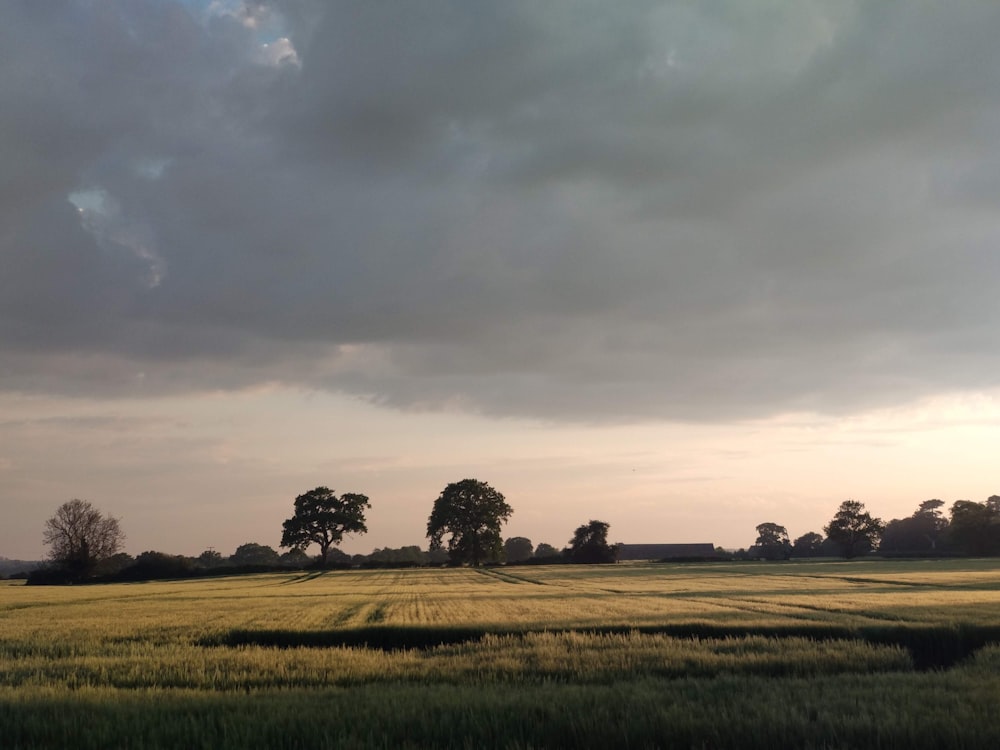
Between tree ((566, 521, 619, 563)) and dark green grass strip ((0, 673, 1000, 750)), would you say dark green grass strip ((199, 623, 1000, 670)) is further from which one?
tree ((566, 521, 619, 563))

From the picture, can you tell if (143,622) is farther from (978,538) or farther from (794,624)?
(978,538)

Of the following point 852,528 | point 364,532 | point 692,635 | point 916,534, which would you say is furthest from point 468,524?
point 916,534

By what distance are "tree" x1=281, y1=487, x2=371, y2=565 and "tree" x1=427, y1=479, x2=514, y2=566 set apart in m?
12.2

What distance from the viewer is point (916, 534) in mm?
178750

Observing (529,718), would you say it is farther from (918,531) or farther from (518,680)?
(918,531)

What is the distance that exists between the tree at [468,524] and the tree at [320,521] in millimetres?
12226

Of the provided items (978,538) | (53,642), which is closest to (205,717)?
(53,642)

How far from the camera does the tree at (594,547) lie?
121 metres

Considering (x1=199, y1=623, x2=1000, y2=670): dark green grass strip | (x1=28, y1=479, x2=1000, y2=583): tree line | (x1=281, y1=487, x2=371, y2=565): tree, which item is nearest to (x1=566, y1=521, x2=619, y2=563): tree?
(x1=28, y1=479, x2=1000, y2=583): tree line

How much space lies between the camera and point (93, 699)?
35.0ft

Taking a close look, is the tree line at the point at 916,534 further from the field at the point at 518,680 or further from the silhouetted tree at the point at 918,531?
the field at the point at 518,680

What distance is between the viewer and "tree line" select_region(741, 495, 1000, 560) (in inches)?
4648

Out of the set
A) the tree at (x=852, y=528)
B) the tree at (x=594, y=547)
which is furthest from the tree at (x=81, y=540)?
the tree at (x=852, y=528)

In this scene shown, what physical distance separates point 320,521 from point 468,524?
2383 cm
